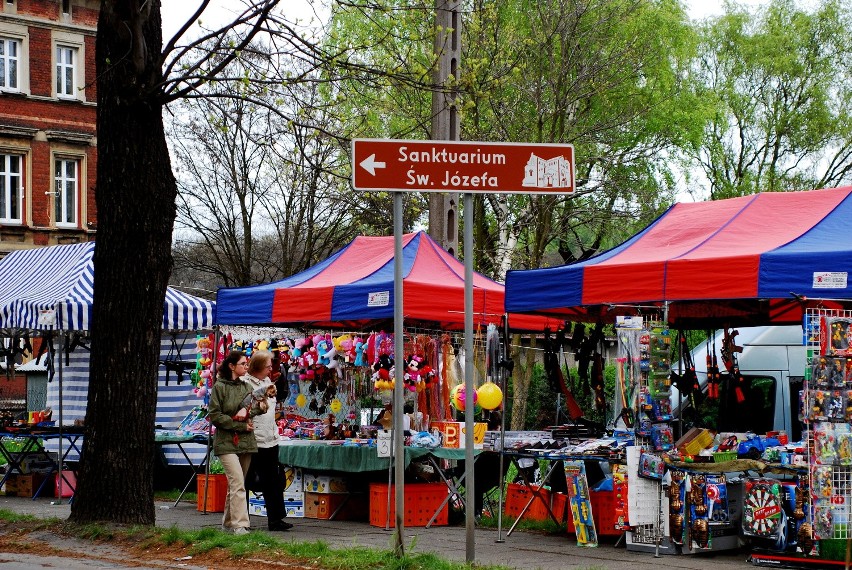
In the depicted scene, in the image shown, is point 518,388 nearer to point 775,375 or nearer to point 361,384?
point 775,375

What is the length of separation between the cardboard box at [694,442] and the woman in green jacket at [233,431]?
4174 mm

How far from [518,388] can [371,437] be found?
13.3 metres

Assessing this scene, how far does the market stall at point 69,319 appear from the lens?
52.0 ft

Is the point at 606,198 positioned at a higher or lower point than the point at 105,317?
higher

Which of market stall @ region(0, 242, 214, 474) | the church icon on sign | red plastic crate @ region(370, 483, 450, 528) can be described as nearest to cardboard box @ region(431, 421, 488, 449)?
red plastic crate @ region(370, 483, 450, 528)

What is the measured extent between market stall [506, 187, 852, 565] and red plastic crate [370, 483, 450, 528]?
8.13 feet

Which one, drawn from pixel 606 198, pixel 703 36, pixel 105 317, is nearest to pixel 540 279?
pixel 105 317

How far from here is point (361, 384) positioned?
1469 cm

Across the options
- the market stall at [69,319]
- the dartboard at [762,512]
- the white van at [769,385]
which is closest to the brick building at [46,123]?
the market stall at [69,319]

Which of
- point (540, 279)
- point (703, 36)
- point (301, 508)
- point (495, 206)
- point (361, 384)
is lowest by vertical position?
point (301, 508)

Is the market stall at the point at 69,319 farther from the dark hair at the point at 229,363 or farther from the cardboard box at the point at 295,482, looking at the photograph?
the dark hair at the point at 229,363

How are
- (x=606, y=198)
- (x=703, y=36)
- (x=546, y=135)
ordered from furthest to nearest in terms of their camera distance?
(x=703, y=36), (x=606, y=198), (x=546, y=135)

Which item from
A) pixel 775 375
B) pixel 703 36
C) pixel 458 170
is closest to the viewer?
pixel 458 170

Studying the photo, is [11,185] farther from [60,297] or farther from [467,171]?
[467,171]
